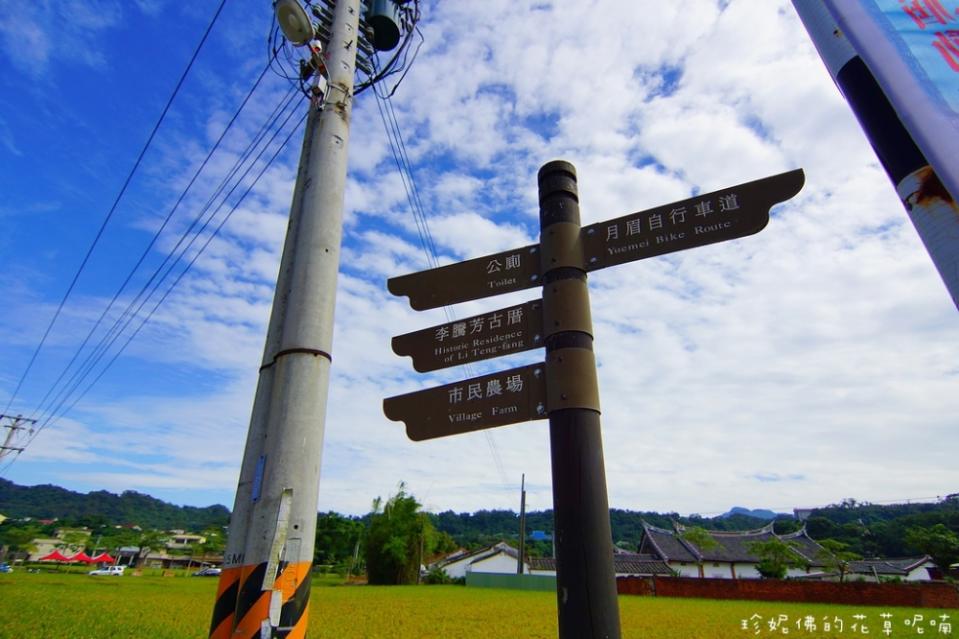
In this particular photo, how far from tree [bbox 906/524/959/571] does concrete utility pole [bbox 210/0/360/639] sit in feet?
154

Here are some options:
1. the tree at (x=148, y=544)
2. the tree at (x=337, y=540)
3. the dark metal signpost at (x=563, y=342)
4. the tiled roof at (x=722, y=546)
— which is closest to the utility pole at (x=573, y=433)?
the dark metal signpost at (x=563, y=342)

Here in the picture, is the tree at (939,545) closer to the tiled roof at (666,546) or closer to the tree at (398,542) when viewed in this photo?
the tiled roof at (666,546)

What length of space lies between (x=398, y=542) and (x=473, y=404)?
39638 mm

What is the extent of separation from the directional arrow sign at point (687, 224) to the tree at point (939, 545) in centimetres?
4590

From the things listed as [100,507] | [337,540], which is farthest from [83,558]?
[100,507]

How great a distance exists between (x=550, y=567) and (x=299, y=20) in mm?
42984

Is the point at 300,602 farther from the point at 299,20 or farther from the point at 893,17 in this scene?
the point at 299,20

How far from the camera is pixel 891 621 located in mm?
15828

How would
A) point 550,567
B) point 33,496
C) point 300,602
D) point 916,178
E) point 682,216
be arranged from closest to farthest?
1. point 916,178
2. point 300,602
3. point 682,216
4. point 550,567
5. point 33,496

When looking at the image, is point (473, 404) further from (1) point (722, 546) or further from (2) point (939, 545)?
(2) point (939, 545)

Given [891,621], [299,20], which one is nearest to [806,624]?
[891,621]

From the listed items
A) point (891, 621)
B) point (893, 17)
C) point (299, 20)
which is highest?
point (299, 20)

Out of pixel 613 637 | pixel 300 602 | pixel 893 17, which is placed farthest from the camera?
pixel 300 602

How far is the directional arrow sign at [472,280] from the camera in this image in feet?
8.58
